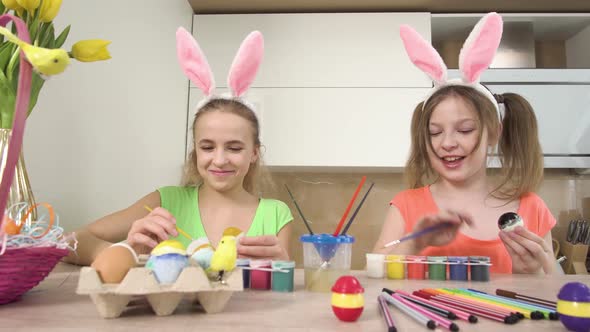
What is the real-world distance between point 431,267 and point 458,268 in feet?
0.14

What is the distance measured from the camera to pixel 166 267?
45 cm

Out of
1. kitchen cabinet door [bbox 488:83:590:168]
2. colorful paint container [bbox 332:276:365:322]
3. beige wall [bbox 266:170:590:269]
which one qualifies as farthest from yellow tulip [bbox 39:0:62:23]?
kitchen cabinet door [bbox 488:83:590:168]

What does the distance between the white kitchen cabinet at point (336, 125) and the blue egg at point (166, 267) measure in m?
1.18

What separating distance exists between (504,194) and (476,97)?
0.30 metres

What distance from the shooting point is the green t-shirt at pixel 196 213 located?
3.55 ft

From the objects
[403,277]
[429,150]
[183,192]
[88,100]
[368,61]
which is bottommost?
[403,277]

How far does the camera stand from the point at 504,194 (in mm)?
1155

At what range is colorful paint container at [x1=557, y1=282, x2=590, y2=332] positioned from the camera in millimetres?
387

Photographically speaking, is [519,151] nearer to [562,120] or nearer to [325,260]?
[562,120]

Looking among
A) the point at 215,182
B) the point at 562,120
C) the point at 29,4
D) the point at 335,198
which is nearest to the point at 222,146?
the point at 215,182

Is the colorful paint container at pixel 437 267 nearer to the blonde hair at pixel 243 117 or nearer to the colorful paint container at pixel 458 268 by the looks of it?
the colorful paint container at pixel 458 268

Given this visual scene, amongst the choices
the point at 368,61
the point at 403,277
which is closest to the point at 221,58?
the point at 368,61

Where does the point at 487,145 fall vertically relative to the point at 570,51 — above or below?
below

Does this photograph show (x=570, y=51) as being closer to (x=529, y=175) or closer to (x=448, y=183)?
(x=529, y=175)
